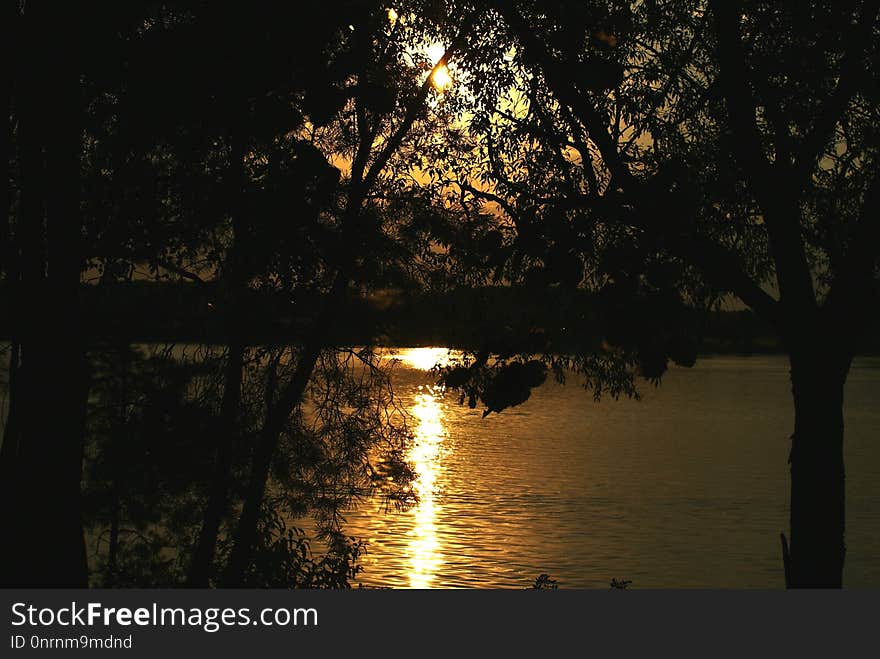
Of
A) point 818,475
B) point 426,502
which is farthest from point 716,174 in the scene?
point 426,502

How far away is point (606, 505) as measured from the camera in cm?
6444

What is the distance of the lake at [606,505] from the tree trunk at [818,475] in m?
10.1

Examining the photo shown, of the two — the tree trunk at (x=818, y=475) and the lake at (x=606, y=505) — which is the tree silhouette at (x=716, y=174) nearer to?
the tree trunk at (x=818, y=475)

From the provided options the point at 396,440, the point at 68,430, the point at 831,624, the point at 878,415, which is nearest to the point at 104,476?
the point at 396,440

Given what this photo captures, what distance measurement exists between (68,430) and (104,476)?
40.4 feet

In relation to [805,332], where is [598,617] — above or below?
below

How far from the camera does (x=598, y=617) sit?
896 centimetres

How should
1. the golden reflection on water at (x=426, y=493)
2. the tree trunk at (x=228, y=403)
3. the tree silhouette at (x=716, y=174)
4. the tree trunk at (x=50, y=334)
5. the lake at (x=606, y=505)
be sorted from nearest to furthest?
the tree silhouette at (x=716, y=174)
the tree trunk at (x=50, y=334)
the tree trunk at (x=228, y=403)
the golden reflection on water at (x=426, y=493)
the lake at (x=606, y=505)

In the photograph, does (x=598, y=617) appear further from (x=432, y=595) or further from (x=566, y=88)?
(x=566, y=88)

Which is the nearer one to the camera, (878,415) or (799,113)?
(799,113)

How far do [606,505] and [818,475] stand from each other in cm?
5541

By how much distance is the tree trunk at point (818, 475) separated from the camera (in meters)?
9.92

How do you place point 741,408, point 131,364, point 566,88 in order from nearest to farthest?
1. point 566,88
2. point 131,364
3. point 741,408

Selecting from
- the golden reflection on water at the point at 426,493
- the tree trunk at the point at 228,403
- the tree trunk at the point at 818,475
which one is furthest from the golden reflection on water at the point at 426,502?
the tree trunk at the point at 818,475
